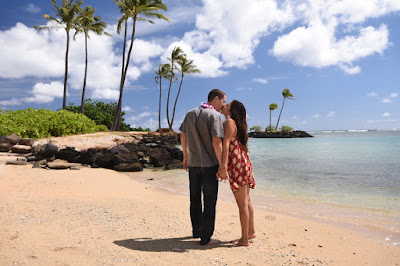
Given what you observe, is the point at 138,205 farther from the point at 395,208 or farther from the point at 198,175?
the point at 395,208

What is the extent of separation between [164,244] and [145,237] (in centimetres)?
39

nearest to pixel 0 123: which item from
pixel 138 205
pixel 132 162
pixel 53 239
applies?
pixel 132 162

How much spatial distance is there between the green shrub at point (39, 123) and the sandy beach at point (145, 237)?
1341 cm

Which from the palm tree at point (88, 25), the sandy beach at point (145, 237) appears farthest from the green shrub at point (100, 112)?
the sandy beach at point (145, 237)

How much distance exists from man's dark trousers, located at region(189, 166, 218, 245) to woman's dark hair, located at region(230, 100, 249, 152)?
51cm

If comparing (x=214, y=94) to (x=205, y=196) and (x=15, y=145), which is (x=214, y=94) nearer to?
(x=205, y=196)

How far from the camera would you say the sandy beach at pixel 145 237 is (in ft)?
11.5

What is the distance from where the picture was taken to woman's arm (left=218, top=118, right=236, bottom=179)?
373 cm

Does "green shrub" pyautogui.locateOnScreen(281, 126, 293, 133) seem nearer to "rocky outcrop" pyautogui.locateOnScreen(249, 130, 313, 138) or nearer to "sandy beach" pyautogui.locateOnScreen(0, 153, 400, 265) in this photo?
"rocky outcrop" pyautogui.locateOnScreen(249, 130, 313, 138)

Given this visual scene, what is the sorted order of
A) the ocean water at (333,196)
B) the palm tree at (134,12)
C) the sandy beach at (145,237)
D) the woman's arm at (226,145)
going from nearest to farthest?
the sandy beach at (145,237) < the woman's arm at (226,145) < the ocean water at (333,196) < the palm tree at (134,12)

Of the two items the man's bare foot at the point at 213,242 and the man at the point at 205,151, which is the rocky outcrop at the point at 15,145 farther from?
the man's bare foot at the point at 213,242

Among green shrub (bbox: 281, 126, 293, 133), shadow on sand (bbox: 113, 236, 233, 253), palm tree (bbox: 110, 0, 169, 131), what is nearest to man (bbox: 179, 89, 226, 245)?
shadow on sand (bbox: 113, 236, 233, 253)

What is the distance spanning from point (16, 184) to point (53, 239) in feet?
14.6

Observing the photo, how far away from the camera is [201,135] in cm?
399
